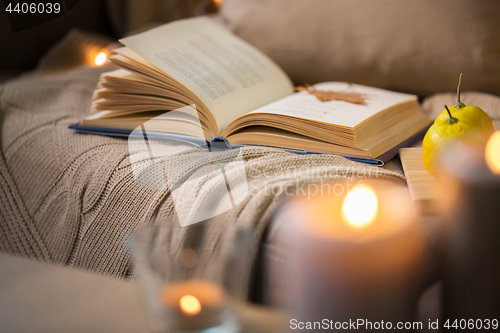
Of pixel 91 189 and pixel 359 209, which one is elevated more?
pixel 359 209

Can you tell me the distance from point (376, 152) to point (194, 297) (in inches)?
16.5

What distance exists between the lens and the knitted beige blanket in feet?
1.69

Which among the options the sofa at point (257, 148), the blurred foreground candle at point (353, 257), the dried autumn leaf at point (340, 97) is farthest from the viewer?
the dried autumn leaf at point (340, 97)

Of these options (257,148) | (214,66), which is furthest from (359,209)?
(214,66)

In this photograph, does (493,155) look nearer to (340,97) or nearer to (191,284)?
(191,284)

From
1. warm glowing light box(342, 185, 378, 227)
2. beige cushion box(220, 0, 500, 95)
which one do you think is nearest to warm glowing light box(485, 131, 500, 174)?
warm glowing light box(342, 185, 378, 227)

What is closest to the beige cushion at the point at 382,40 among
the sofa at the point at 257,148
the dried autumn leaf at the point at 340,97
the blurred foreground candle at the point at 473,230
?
the sofa at the point at 257,148

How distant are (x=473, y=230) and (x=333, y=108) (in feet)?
1.25

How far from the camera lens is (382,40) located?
96 centimetres

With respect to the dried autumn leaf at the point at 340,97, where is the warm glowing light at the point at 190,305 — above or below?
above

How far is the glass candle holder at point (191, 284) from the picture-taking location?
10.6 inches

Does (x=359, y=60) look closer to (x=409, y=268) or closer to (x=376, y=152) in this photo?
(x=376, y=152)

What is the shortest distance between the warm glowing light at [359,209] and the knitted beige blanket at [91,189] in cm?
19

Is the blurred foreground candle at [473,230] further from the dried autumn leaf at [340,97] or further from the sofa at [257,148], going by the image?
the dried autumn leaf at [340,97]
